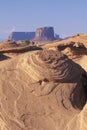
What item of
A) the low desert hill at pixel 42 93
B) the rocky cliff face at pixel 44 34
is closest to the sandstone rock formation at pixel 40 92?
the low desert hill at pixel 42 93

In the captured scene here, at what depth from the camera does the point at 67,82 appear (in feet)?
18.6

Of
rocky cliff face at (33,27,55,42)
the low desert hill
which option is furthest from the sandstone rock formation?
rocky cliff face at (33,27,55,42)

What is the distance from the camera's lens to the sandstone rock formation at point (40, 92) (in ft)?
16.4

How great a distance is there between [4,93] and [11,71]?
440mm

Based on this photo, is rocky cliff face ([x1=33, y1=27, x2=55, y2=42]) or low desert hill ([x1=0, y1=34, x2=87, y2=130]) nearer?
low desert hill ([x1=0, y1=34, x2=87, y2=130])

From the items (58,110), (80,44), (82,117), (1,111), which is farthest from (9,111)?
(80,44)

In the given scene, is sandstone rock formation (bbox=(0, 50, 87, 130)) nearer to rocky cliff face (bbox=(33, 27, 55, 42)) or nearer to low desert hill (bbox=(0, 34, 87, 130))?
low desert hill (bbox=(0, 34, 87, 130))

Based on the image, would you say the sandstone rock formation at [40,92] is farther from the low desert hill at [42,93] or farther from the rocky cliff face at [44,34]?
the rocky cliff face at [44,34]

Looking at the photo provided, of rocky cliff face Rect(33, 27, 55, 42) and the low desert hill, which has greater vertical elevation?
the low desert hill

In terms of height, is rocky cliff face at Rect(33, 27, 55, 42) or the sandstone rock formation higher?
the sandstone rock formation

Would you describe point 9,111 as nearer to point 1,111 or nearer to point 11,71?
point 1,111

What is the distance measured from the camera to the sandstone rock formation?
501cm

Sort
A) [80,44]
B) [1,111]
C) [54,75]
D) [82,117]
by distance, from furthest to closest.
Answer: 1. [80,44]
2. [54,75]
3. [1,111]
4. [82,117]

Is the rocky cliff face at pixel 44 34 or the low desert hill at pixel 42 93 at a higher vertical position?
the low desert hill at pixel 42 93
